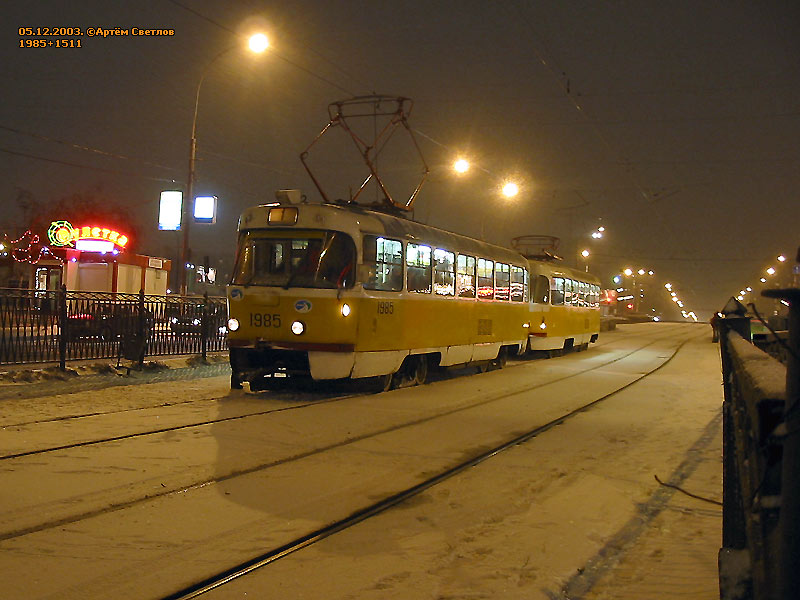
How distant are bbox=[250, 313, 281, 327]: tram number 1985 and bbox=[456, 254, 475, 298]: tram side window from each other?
5.10 meters

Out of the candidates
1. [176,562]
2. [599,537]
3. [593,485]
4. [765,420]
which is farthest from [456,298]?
[765,420]

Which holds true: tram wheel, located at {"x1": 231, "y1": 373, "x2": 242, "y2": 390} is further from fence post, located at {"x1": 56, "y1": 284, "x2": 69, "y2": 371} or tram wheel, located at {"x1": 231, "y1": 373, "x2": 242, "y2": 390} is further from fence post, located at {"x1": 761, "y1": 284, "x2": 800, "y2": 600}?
fence post, located at {"x1": 761, "y1": 284, "x2": 800, "y2": 600}

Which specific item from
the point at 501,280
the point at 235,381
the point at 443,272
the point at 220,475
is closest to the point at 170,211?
the point at 501,280

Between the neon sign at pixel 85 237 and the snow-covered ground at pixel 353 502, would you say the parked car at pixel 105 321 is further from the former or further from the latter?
the neon sign at pixel 85 237

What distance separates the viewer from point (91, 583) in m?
4.19

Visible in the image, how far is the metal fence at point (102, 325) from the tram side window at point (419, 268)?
574cm

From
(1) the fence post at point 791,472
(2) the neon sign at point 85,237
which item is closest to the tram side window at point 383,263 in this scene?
(1) the fence post at point 791,472

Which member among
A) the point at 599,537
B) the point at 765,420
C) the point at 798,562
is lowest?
the point at 599,537

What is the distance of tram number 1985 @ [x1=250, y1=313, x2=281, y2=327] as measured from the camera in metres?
11.8

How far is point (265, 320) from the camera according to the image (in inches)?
466

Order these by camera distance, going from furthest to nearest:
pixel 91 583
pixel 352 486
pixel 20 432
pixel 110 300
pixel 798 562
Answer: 1. pixel 110 300
2. pixel 20 432
3. pixel 352 486
4. pixel 91 583
5. pixel 798 562

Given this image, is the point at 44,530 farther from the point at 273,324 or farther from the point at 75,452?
the point at 273,324

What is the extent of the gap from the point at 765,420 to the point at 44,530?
4662 mm

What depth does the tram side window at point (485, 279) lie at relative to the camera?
1725cm
